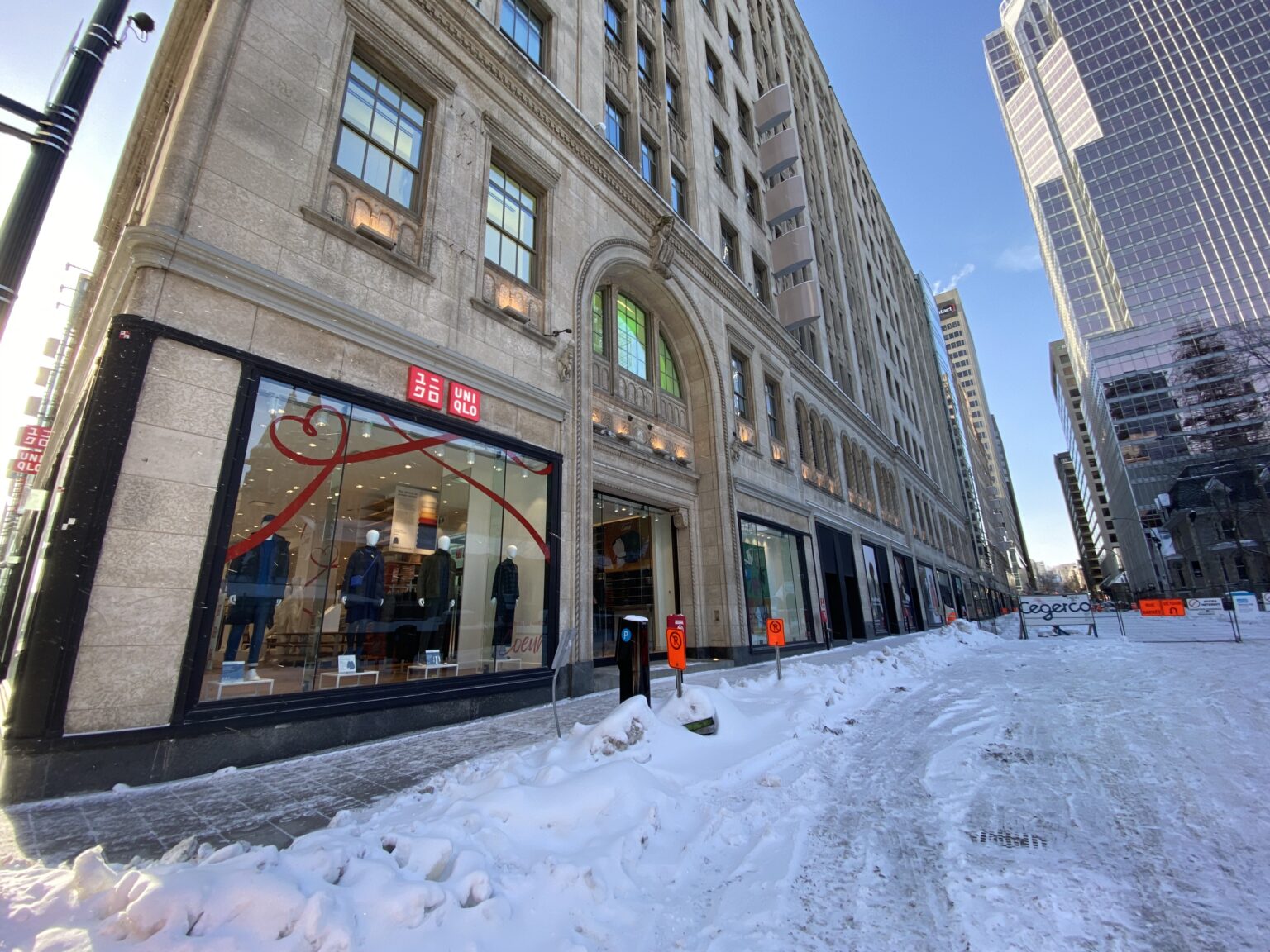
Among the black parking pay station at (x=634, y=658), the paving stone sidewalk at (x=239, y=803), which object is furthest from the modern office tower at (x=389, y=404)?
the black parking pay station at (x=634, y=658)

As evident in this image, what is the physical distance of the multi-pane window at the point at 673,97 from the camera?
58.8ft

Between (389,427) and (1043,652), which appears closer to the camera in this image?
(389,427)

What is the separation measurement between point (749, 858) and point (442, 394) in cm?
702

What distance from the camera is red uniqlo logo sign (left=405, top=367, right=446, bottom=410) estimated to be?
7.66 meters

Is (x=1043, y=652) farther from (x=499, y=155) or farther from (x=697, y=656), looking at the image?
(x=499, y=155)

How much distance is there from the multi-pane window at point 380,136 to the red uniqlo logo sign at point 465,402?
124 inches

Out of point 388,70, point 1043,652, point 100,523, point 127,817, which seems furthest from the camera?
point 1043,652

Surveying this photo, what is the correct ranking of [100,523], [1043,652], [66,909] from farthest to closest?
1. [1043,652]
2. [100,523]
3. [66,909]

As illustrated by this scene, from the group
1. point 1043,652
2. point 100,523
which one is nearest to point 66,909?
point 100,523

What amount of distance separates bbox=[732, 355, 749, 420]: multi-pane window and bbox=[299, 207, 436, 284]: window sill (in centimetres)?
1119

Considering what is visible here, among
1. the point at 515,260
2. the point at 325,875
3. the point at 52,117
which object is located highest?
the point at 515,260

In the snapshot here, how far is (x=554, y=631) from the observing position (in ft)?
29.8

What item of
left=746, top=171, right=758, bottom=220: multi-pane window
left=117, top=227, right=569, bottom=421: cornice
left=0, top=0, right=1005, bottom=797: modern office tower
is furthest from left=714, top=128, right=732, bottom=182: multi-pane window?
left=117, top=227, right=569, bottom=421: cornice

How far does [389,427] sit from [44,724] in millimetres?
4359
